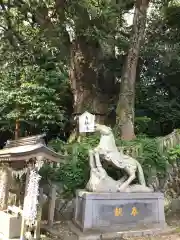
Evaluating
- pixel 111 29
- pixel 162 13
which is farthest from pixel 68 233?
pixel 162 13

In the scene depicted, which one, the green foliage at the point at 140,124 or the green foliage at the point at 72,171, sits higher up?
the green foliage at the point at 140,124

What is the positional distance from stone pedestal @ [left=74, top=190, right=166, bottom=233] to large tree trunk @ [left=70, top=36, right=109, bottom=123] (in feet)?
20.1

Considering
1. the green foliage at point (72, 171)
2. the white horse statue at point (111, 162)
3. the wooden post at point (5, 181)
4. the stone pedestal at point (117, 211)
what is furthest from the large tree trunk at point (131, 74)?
the wooden post at point (5, 181)

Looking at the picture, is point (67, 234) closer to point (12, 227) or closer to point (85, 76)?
point (12, 227)

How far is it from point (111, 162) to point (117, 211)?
1.31 meters

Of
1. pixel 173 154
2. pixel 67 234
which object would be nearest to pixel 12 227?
pixel 67 234

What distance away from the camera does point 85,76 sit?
14.0 meters

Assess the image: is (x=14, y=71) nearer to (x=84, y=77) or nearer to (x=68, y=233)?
(x=84, y=77)

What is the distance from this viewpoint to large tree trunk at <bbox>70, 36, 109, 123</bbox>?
44.8 feet

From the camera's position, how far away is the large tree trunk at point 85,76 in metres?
13.7

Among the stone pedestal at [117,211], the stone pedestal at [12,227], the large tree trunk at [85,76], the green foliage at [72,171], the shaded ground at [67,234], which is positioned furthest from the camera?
the large tree trunk at [85,76]

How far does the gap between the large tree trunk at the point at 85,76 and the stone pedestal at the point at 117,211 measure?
6116mm

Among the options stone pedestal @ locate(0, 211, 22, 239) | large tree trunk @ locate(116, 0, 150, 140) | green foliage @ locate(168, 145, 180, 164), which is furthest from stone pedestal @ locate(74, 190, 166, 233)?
large tree trunk @ locate(116, 0, 150, 140)

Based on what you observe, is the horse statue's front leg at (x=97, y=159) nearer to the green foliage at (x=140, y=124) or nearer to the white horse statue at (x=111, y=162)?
the white horse statue at (x=111, y=162)
